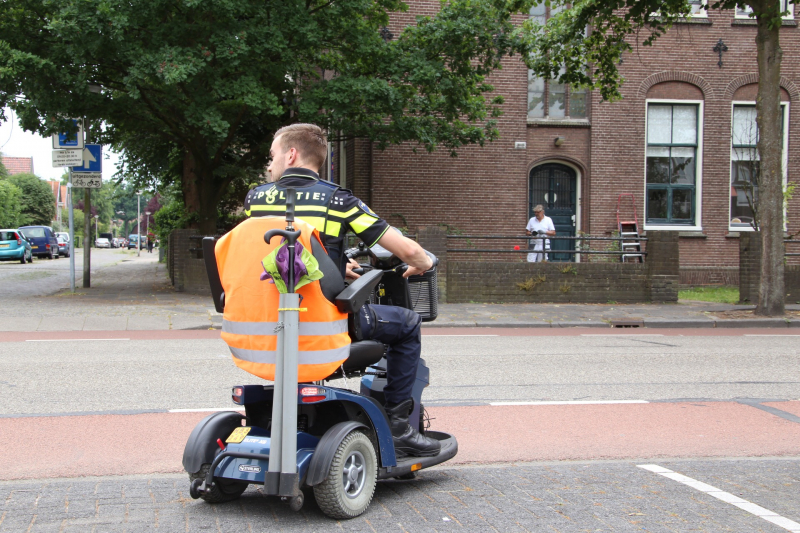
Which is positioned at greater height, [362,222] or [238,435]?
[362,222]

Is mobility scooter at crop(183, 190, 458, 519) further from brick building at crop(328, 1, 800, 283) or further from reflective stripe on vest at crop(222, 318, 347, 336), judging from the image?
brick building at crop(328, 1, 800, 283)

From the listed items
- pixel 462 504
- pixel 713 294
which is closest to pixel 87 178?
pixel 462 504

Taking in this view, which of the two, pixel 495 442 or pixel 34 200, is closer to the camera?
pixel 495 442

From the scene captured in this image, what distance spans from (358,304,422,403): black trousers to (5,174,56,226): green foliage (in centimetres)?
8024

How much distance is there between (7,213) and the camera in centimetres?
6322

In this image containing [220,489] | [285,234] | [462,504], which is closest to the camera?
[285,234]

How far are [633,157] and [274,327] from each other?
63.2 ft

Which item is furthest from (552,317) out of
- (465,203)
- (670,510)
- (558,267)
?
(670,510)

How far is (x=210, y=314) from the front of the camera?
531 inches

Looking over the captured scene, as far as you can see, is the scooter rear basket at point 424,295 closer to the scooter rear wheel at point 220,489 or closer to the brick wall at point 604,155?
the scooter rear wheel at point 220,489

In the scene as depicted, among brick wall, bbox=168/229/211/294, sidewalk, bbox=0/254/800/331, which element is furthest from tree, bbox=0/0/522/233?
sidewalk, bbox=0/254/800/331

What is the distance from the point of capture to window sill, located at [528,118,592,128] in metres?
20.4

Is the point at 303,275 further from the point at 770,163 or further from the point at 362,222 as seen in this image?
the point at 770,163

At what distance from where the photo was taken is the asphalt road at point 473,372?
6559 millimetres
